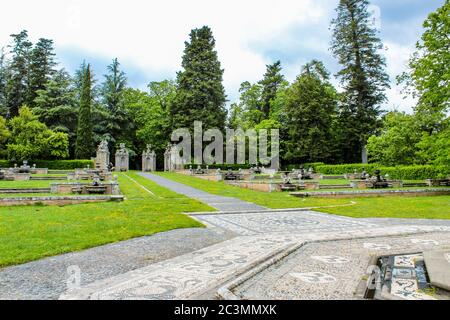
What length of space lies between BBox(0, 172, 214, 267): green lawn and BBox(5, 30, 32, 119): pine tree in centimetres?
4871

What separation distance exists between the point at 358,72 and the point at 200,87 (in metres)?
21.5

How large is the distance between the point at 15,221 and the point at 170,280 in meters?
7.25

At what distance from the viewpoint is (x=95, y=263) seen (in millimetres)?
5898

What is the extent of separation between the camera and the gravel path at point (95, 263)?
452 centimetres

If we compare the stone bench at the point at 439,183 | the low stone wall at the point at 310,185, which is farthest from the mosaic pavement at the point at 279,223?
the stone bench at the point at 439,183

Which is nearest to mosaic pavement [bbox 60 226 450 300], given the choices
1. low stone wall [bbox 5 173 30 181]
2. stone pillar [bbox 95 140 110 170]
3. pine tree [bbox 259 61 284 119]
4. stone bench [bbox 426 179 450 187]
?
stone bench [bbox 426 179 450 187]

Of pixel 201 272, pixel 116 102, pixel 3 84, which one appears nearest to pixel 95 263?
pixel 201 272

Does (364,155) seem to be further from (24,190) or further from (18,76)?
(18,76)

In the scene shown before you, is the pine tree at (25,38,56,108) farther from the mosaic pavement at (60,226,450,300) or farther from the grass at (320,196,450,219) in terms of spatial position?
the mosaic pavement at (60,226,450,300)

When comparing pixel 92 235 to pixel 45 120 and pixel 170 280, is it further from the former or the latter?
pixel 45 120

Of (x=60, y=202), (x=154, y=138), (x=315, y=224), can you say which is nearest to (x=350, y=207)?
(x=315, y=224)

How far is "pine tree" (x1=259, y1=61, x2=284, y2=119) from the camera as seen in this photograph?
5878cm

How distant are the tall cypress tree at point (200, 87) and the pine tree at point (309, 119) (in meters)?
10.1

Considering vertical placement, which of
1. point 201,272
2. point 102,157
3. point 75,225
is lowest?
point 75,225
